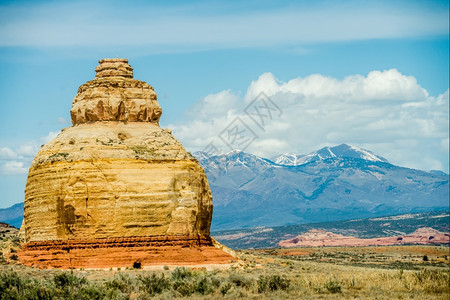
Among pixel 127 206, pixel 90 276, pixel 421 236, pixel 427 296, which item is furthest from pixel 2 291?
pixel 421 236

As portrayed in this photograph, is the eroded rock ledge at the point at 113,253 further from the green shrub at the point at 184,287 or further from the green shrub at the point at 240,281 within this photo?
the green shrub at the point at 184,287

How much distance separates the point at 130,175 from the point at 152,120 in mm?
6655

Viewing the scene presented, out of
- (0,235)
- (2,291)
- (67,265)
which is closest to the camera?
(2,291)

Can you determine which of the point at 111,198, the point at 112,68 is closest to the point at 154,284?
the point at 111,198

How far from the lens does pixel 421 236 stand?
165125 millimetres

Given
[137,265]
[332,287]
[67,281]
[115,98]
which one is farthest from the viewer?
[115,98]

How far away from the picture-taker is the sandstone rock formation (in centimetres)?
4472

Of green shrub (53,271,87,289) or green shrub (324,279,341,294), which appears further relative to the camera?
green shrub (324,279,341,294)

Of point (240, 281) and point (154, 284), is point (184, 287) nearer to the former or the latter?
point (154, 284)

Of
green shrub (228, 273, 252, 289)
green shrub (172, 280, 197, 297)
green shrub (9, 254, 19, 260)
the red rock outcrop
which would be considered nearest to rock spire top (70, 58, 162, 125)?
green shrub (9, 254, 19, 260)

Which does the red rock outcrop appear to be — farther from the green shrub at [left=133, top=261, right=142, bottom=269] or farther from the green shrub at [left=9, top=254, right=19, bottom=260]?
the green shrub at [left=9, top=254, right=19, bottom=260]

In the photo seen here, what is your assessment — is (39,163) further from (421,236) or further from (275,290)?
(421,236)

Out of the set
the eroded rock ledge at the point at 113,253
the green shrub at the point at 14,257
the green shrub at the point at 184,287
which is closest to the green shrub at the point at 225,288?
the green shrub at the point at 184,287

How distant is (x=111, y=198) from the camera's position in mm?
44812
